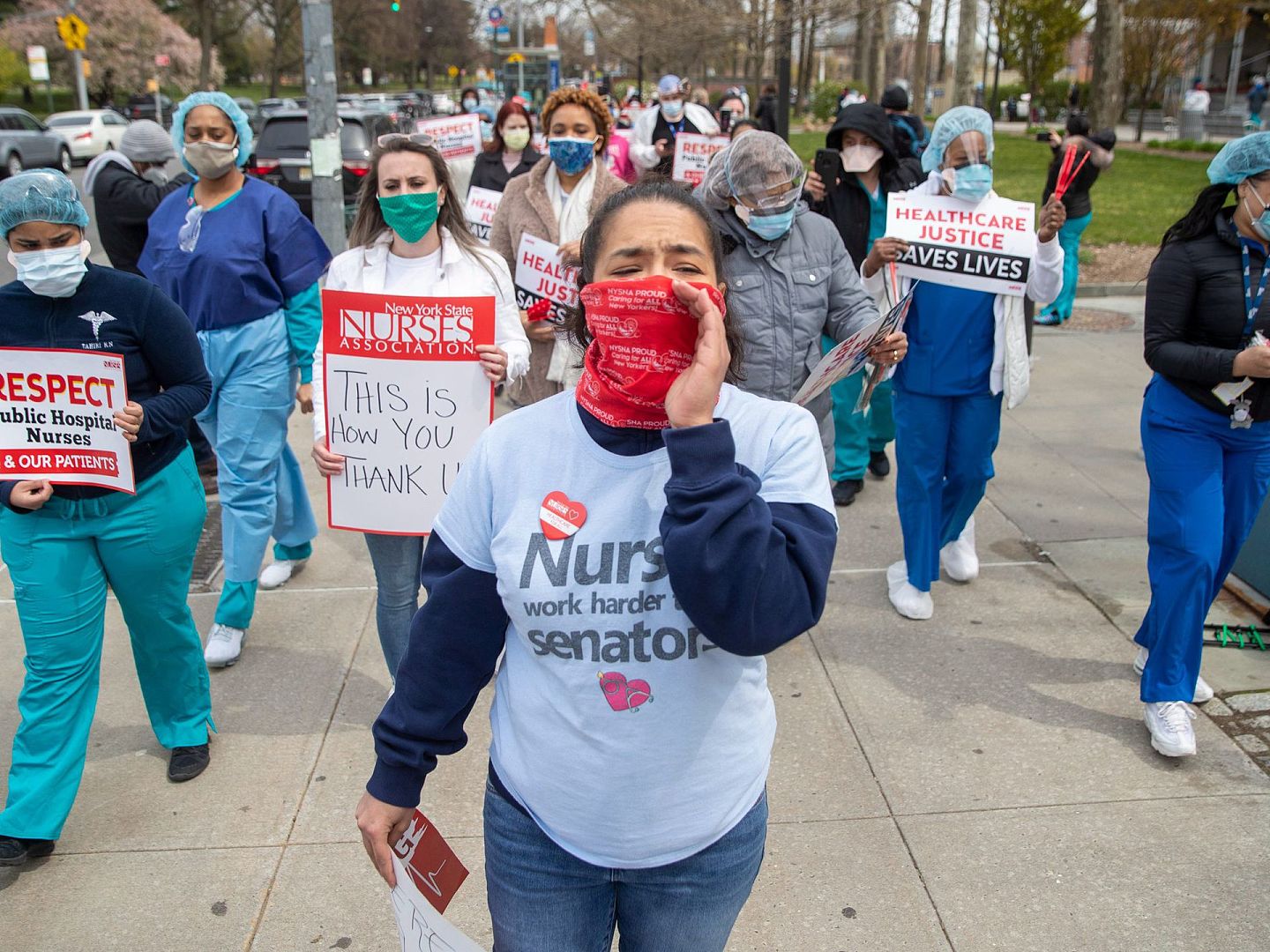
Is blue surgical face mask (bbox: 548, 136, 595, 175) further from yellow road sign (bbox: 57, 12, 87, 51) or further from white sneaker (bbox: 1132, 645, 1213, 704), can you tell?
yellow road sign (bbox: 57, 12, 87, 51)

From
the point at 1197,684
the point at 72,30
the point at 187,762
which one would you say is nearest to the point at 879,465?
the point at 1197,684

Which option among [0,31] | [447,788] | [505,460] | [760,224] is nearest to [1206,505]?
[760,224]

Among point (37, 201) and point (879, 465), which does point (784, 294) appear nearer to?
point (37, 201)

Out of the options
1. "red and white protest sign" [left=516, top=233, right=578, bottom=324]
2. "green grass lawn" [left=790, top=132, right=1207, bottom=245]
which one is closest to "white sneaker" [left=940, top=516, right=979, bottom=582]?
"red and white protest sign" [left=516, top=233, right=578, bottom=324]

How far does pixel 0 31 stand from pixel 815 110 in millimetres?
35901

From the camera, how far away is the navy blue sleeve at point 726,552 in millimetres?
1518

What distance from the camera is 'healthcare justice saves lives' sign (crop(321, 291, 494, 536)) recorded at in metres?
3.66

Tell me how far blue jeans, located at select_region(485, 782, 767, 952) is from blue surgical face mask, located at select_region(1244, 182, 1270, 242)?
8.98 ft

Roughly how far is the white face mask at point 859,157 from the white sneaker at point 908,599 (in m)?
2.15

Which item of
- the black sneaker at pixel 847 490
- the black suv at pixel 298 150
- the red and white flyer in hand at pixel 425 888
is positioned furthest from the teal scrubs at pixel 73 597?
the black suv at pixel 298 150

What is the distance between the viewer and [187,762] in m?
3.85

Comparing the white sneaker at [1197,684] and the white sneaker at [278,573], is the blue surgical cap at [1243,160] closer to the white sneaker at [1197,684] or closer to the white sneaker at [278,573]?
the white sneaker at [1197,684]

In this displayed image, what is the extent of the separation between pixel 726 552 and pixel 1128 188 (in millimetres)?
22684

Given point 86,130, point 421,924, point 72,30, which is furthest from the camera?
point 86,130
